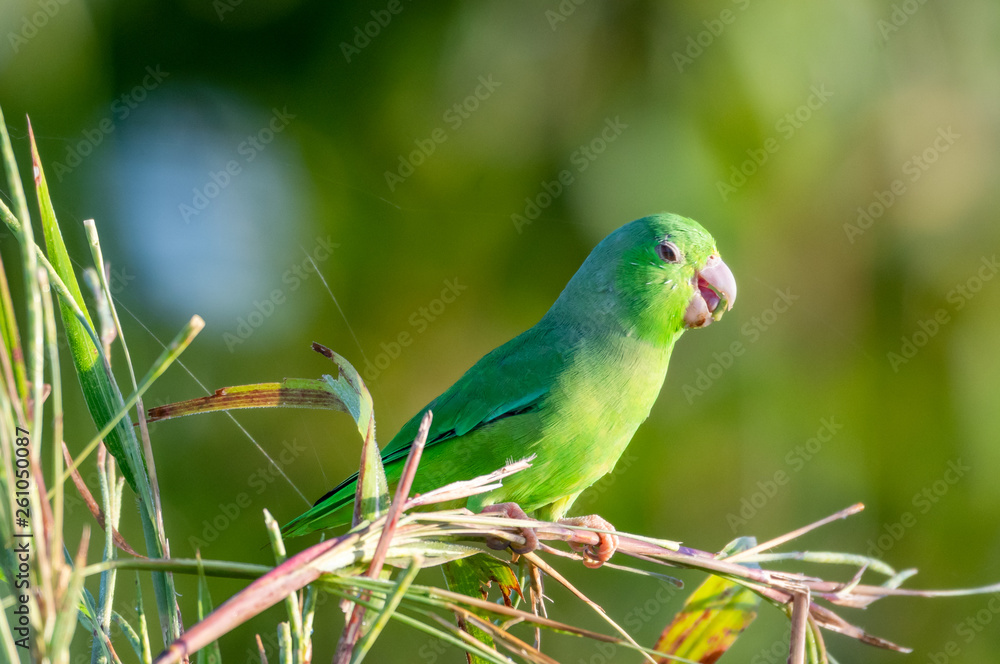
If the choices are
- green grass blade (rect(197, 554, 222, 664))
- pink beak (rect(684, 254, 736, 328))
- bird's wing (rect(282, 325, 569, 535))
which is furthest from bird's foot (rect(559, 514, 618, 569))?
green grass blade (rect(197, 554, 222, 664))

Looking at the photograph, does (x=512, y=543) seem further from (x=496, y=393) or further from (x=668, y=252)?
(x=668, y=252)

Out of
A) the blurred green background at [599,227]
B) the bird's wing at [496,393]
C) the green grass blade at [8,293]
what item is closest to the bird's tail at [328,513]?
the bird's wing at [496,393]

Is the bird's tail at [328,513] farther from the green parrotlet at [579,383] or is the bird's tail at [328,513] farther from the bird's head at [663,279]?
the bird's head at [663,279]

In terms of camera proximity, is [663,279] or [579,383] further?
[663,279]

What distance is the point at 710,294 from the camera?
3.25 metres

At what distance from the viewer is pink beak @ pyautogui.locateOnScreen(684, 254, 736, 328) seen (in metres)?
3.18

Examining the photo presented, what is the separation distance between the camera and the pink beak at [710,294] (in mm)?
3178

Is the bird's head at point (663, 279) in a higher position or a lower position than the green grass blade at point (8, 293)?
higher

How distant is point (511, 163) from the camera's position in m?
6.07

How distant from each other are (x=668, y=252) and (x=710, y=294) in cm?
26

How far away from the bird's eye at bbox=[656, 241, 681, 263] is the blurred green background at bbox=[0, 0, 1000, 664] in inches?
84.9

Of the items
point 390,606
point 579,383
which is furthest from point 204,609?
point 579,383

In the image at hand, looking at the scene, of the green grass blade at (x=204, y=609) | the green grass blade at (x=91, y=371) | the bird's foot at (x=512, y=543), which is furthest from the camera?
the bird's foot at (x=512, y=543)

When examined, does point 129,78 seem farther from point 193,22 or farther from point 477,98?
point 477,98
